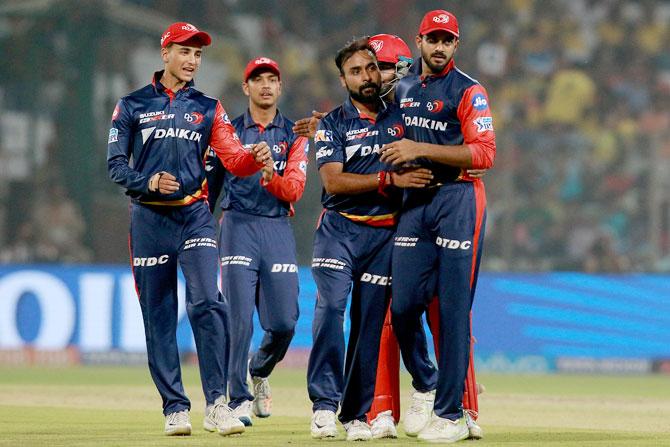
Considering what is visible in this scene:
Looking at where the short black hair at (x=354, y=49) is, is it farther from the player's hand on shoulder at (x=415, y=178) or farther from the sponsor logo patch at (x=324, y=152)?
the player's hand on shoulder at (x=415, y=178)

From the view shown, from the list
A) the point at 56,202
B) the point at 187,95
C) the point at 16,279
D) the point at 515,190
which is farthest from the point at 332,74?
the point at 187,95

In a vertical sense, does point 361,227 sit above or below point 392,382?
above

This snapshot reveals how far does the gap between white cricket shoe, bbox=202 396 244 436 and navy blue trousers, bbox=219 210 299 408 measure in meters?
1.35

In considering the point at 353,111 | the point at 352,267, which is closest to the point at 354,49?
the point at 353,111

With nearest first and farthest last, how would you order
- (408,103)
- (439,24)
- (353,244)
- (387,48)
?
(439,24) < (408,103) < (353,244) < (387,48)

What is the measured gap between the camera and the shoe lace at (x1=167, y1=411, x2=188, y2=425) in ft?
24.7

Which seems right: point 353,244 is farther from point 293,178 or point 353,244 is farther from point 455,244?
point 293,178

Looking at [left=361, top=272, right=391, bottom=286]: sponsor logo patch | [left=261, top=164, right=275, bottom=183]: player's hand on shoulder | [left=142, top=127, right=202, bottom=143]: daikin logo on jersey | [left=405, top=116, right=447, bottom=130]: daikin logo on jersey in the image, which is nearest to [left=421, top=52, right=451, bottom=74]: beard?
[left=405, top=116, right=447, bottom=130]: daikin logo on jersey

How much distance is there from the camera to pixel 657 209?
1672 cm

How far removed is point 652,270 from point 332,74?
16.8ft

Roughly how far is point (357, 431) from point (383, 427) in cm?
25

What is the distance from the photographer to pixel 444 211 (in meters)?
7.29

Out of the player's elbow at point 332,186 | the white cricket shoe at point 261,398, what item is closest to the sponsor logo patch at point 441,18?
the player's elbow at point 332,186

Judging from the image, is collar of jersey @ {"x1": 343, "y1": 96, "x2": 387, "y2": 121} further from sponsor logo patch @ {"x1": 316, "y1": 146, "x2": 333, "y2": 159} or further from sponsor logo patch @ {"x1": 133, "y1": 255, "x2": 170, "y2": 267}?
sponsor logo patch @ {"x1": 133, "y1": 255, "x2": 170, "y2": 267}
